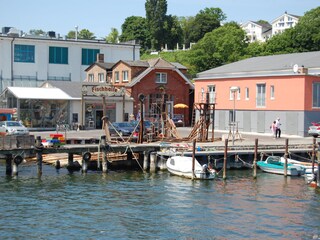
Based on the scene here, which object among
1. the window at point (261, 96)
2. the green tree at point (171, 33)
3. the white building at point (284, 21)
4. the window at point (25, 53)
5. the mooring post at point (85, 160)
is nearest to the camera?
the mooring post at point (85, 160)

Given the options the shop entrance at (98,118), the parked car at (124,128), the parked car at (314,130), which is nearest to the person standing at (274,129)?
the parked car at (314,130)

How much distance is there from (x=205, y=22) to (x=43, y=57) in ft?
203

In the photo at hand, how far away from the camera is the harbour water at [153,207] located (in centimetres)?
2559

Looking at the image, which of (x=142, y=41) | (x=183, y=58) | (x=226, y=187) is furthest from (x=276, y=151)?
(x=142, y=41)

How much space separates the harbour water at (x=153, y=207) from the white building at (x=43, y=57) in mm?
44167

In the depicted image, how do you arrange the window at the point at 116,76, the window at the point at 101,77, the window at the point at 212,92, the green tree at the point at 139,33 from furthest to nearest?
the green tree at the point at 139,33
the window at the point at 101,77
the window at the point at 116,76
the window at the point at 212,92

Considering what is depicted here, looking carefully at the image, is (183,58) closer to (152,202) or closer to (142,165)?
(142,165)

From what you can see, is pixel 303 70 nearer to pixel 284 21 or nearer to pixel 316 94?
pixel 316 94

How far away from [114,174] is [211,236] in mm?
17100

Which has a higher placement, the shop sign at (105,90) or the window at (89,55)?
the window at (89,55)

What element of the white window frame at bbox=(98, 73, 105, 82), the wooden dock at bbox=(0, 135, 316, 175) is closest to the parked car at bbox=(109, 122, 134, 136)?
the wooden dock at bbox=(0, 135, 316, 175)

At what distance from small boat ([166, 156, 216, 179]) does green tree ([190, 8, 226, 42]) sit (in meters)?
101

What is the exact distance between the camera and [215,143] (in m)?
49.4

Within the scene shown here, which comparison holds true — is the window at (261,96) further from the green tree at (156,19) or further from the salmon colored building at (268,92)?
the green tree at (156,19)
